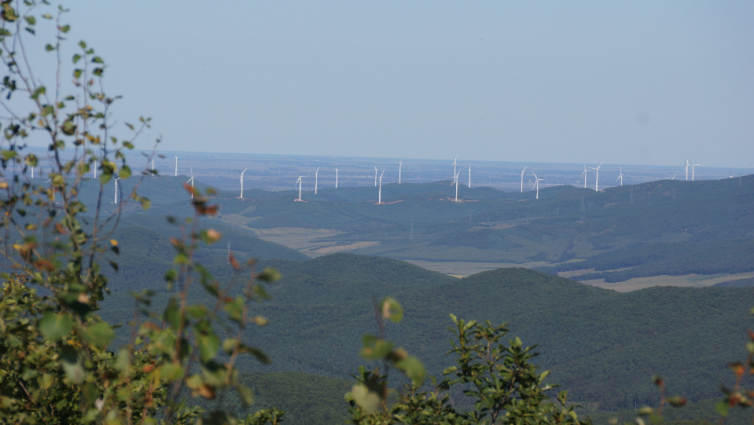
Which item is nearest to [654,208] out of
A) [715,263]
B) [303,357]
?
[715,263]

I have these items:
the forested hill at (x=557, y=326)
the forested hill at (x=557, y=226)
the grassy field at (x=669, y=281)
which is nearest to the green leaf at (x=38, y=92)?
the forested hill at (x=557, y=326)

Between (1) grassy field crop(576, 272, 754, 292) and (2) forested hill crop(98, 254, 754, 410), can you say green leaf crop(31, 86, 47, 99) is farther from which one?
(1) grassy field crop(576, 272, 754, 292)

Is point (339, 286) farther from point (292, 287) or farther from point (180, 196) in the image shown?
point (180, 196)

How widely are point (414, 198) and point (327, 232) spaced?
28912 mm

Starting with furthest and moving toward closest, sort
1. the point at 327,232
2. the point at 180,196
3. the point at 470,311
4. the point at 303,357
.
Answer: the point at 180,196, the point at 327,232, the point at 470,311, the point at 303,357

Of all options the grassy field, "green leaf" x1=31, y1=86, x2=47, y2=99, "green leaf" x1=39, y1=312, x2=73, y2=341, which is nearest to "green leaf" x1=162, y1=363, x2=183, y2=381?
"green leaf" x1=39, y1=312, x2=73, y2=341

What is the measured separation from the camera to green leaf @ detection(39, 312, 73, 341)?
2.26 meters

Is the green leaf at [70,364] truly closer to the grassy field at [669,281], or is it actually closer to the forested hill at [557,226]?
the grassy field at [669,281]

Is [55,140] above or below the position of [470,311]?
above

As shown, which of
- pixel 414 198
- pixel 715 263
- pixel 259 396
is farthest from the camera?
pixel 414 198

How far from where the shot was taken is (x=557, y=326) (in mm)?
34844

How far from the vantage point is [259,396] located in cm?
2120

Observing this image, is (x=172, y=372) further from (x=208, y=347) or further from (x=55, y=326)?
(x=55, y=326)

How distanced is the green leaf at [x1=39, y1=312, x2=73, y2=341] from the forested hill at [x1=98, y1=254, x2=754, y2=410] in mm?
26895
